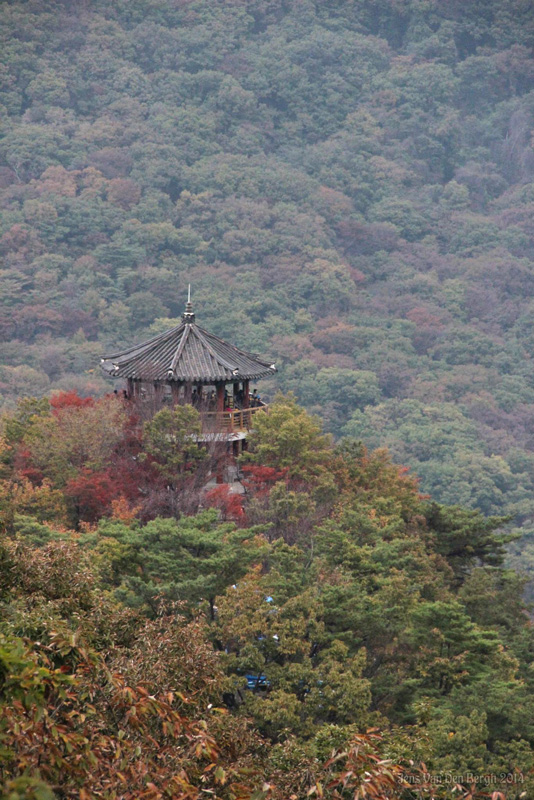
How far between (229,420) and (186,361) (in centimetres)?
195

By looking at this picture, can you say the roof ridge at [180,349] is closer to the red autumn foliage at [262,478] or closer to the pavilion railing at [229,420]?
the pavilion railing at [229,420]

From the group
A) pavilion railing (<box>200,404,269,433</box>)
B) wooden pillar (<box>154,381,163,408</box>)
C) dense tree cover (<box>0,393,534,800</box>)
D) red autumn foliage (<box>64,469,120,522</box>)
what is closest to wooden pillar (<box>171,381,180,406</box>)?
wooden pillar (<box>154,381,163,408</box>)

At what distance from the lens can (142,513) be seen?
85.0 ft

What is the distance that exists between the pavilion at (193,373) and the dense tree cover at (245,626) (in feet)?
2.72

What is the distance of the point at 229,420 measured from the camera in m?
30.0

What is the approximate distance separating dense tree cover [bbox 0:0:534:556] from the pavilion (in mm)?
34843

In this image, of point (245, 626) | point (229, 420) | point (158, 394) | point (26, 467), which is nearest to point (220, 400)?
point (229, 420)

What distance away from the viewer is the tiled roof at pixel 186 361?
2903 cm

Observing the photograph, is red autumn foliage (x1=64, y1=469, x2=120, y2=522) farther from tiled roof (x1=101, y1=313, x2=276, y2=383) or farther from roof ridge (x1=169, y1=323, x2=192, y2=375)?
roof ridge (x1=169, y1=323, x2=192, y2=375)

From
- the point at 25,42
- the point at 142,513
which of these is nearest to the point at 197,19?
the point at 25,42

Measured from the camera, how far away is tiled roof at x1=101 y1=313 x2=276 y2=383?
2903cm

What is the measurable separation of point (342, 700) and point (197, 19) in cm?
11928

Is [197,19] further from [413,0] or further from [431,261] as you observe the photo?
[431,261]

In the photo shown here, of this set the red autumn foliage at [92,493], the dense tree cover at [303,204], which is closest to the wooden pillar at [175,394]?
the red autumn foliage at [92,493]
